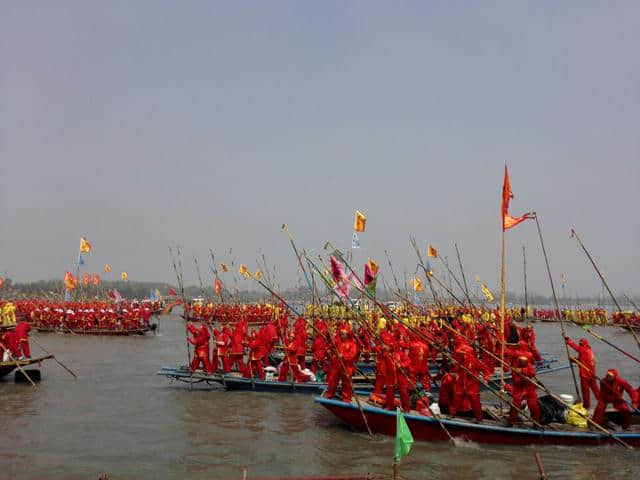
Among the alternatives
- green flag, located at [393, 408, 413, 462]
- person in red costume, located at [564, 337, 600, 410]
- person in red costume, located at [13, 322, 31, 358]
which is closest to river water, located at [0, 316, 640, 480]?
person in red costume, located at [13, 322, 31, 358]

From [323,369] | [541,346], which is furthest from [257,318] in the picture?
[323,369]

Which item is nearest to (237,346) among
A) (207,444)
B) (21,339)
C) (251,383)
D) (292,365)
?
(251,383)

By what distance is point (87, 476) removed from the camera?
9.48 m

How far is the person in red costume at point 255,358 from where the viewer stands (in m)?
15.8

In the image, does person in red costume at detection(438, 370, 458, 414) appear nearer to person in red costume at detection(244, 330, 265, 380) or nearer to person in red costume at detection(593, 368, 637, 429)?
person in red costume at detection(593, 368, 637, 429)

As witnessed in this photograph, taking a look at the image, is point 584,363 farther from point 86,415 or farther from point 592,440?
point 86,415

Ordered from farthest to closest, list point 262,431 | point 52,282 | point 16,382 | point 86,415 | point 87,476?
point 52,282 < point 16,382 < point 86,415 < point 262,431 < point 87,476

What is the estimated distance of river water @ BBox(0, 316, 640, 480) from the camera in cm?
975

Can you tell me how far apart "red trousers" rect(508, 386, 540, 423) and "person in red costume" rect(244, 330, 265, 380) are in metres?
7.28

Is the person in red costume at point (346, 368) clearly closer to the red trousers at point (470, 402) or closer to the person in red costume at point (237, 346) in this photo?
the red trousers at point (470, 402)

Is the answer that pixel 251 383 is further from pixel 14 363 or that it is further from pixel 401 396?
pixel 14 363

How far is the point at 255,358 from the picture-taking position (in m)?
15.9

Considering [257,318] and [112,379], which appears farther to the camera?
[257,318]

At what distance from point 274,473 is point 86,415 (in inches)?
253
